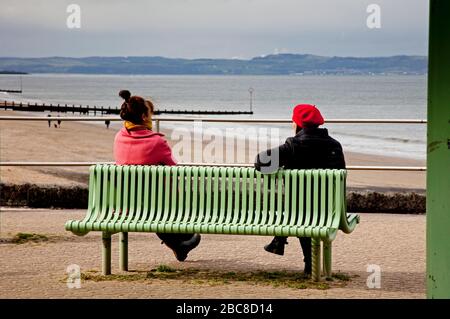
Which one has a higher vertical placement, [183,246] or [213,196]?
[213,196]

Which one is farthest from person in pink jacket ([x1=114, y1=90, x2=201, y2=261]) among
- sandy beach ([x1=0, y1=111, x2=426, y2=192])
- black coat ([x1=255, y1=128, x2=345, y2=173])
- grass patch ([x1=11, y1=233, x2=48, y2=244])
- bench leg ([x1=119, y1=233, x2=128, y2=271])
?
sandy beach ([x1=0, y1=111, x2=426, y2=192])

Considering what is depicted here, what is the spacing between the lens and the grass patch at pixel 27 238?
34.6 feet

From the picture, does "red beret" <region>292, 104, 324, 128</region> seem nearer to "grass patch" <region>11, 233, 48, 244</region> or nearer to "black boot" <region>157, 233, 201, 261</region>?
"black boot" <region>157, 233, 201, 261</region>

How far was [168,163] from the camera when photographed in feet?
29.6

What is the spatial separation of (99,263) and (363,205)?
4.83m

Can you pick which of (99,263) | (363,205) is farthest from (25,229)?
(363,205)

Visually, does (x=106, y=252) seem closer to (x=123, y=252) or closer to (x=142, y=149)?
(x=123, y=252)

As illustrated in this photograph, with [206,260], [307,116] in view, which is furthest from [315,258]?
[206,260]

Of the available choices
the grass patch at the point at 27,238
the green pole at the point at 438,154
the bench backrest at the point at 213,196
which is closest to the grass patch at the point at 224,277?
the bench backrest at the point at 213,196

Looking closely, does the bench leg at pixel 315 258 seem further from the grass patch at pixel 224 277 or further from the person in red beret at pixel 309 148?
the person in red beret at pixel 309 148

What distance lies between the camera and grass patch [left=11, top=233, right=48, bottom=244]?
415 inches

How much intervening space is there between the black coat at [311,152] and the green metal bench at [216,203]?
0.28 m

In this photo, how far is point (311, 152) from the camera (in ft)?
27.9

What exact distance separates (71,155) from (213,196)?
30.0m
